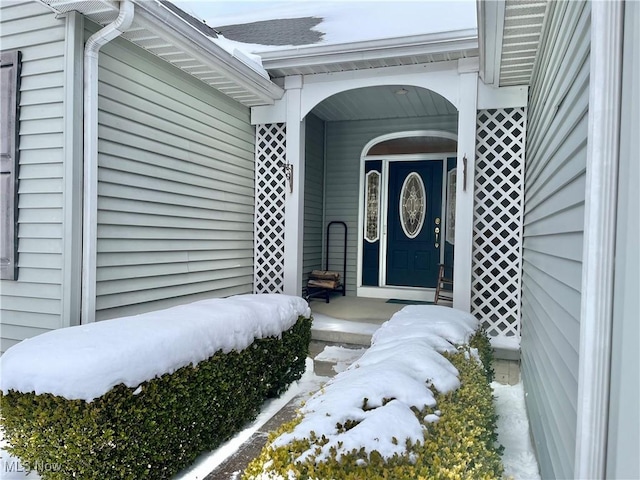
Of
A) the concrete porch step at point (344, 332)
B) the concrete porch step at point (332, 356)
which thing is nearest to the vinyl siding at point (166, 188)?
the concrete porch step at point (344, 332)

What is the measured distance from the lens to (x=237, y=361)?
2752 millimetres

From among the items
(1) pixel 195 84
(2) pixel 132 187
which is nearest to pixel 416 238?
(1) pixel 195 84

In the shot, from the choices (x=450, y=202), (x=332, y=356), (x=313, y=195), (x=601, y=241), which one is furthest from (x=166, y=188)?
(x=450, y=202)

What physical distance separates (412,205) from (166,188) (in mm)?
4015

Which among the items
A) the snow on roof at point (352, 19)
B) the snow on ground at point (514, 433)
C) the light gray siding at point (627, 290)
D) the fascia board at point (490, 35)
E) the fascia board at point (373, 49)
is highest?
the snow on roof at point (352, 19)

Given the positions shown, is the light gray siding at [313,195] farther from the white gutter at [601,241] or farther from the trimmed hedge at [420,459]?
the white gutter at [601,241]

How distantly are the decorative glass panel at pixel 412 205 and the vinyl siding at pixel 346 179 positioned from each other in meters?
0.74

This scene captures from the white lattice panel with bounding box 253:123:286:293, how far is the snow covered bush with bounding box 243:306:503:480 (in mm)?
A: 3151

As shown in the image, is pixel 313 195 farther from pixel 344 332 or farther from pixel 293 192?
pixel 344 332

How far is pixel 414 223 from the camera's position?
673 cm

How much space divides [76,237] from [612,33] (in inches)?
A: 124

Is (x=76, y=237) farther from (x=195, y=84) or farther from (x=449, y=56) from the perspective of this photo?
(x=449, y=56)

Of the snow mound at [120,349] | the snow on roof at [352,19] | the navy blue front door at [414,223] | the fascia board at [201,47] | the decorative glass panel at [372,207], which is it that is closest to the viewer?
the snow mound at [120,349]

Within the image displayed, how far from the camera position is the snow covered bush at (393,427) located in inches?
47.7
